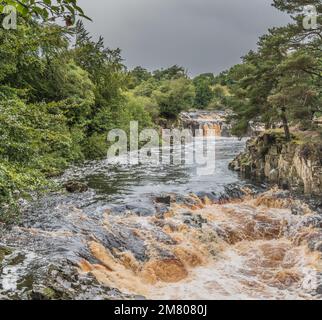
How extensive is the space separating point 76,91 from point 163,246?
15760 millimetres

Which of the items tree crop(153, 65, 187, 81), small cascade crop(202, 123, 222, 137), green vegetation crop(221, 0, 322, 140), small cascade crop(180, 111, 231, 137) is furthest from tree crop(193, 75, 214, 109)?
green vegetation crop(221, 0, 322, 140)

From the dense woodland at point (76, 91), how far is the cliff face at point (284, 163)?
981 mm

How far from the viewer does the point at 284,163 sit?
17438 mm

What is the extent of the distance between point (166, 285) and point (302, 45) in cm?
1354

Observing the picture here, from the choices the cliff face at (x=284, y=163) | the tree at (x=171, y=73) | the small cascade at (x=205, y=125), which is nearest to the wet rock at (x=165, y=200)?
the cliff face at (x=284, y=163)

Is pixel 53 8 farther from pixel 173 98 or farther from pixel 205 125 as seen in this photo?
pixel 173 98

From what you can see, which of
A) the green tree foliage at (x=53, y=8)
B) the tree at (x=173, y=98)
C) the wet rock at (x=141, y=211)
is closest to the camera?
the green tree foliage at (x=53, y=8)

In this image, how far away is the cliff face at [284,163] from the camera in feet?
49.6

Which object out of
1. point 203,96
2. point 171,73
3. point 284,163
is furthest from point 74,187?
point 171,73

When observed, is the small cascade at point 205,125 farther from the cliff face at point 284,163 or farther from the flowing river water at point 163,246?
the flowing river water at point 163,246

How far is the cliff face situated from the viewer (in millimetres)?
15109

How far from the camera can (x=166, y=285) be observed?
7262mm

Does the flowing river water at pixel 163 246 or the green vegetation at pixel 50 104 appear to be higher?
the green vegetation at pixel 50 104

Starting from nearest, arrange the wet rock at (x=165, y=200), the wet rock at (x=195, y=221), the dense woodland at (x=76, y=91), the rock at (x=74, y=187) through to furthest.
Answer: the dense woodland at (x=76, y=91) < the wet rock at (x=195, y=221) < the wet rock at (x=165, y=200) < the rock at (x=74, y=187)
